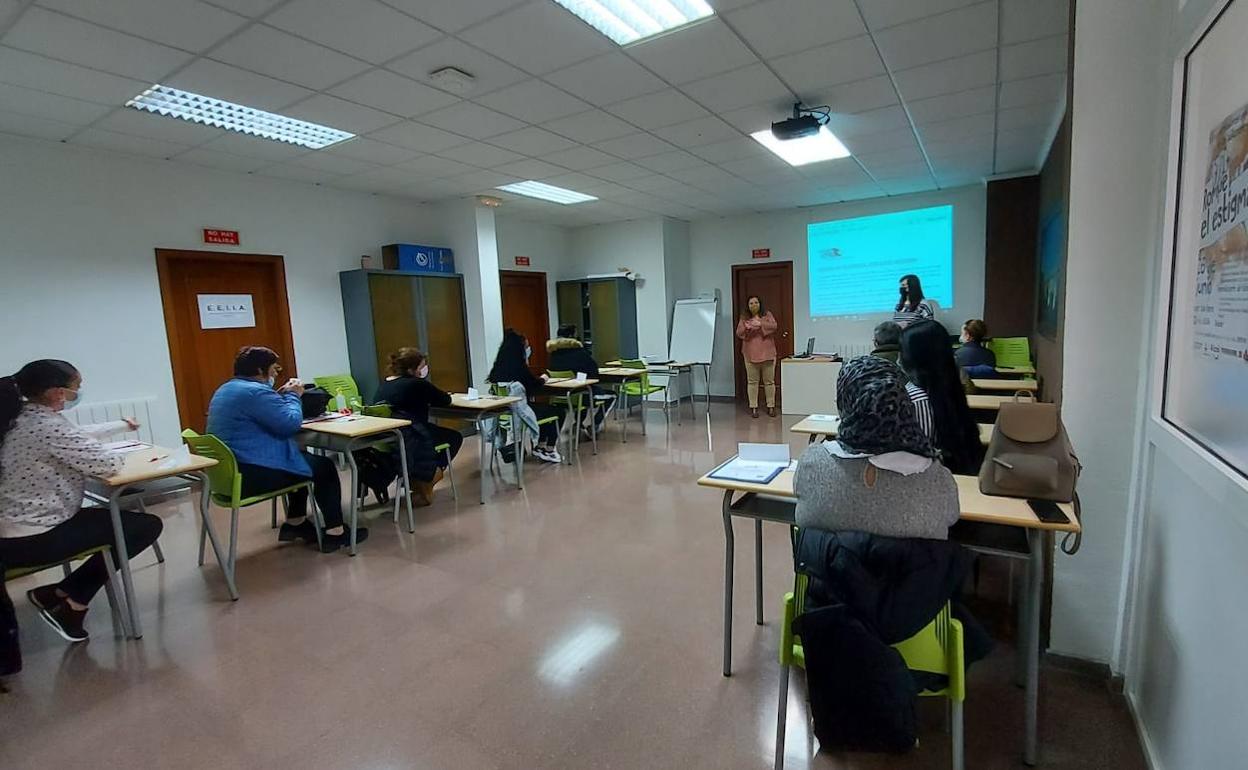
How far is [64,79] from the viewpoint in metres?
3.00

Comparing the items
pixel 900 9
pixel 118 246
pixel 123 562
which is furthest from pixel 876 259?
pixel 118 246

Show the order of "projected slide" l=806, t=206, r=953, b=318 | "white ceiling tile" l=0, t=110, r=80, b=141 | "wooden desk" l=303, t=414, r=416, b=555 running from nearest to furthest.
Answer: "wooden desk" l=303, t=414, r=416, b=555
"white ceiling tile" l=0, t=110, r=80, b=141
"projected slide" l=806, t=206, r=953, b=318

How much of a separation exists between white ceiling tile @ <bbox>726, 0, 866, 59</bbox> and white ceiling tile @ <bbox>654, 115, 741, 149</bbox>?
1.08 meters

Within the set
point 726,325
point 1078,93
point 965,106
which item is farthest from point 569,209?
A: point 1078,93

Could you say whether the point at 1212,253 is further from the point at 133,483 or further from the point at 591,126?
the point at 133,483

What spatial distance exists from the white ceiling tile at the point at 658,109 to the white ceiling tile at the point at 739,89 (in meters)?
0.10

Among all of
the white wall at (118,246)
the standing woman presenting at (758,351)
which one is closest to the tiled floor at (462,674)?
the white wall at (118,246)

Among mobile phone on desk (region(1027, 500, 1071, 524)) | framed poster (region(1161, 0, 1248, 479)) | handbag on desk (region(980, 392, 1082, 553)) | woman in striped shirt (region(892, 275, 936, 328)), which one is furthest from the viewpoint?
woman in striped shirt (region(892, 275, 936, 328))

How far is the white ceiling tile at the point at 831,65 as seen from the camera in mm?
3008

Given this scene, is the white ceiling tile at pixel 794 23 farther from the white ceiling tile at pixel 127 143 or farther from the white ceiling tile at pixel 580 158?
the white ceiling tile at pixel 127 143

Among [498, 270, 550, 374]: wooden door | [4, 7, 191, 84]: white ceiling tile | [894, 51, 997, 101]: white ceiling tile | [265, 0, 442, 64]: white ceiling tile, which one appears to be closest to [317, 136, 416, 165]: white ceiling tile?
[4, 7, 191, 84]: white ceiling tile

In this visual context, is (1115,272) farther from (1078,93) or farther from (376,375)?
(376,375)

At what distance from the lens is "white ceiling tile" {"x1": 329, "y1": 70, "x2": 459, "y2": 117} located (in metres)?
3.19

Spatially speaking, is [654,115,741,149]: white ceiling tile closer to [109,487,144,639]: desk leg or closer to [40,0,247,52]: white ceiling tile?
[40,0,247,52]: white ceiling tile
